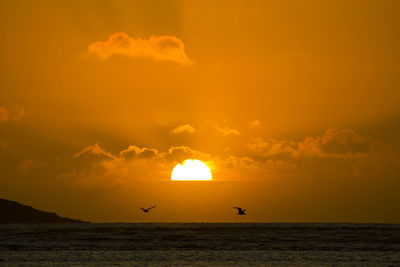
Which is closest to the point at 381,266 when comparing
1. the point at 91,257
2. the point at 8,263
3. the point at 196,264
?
the point at 196,264

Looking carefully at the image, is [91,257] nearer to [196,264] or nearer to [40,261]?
[40,261]

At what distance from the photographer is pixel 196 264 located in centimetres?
5288

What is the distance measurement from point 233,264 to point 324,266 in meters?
7.92

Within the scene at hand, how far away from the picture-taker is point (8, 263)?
53000mm

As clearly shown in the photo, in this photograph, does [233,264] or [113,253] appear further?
[113,253]

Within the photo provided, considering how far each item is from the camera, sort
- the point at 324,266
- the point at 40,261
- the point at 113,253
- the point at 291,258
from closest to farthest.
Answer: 1. the point at 324,266
2. the point at 40,261
3. the point at 291,258
4. the point at 113,253

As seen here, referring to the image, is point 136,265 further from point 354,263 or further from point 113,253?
point 354,263

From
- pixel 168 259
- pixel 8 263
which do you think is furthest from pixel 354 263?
pixel 8 263

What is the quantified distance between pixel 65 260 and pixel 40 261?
238cm

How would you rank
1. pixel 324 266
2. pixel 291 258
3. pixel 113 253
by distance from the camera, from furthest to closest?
1. pixel 113 253
2. pixel 291 258
3. pixel 324 266

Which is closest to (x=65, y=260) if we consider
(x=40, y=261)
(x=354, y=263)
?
(x=40, y=261)

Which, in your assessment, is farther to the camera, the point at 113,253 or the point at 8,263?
the point at 113,253

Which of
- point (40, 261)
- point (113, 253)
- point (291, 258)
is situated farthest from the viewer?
point (113, 253)

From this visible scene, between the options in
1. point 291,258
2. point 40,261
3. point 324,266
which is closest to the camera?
point 324,266
